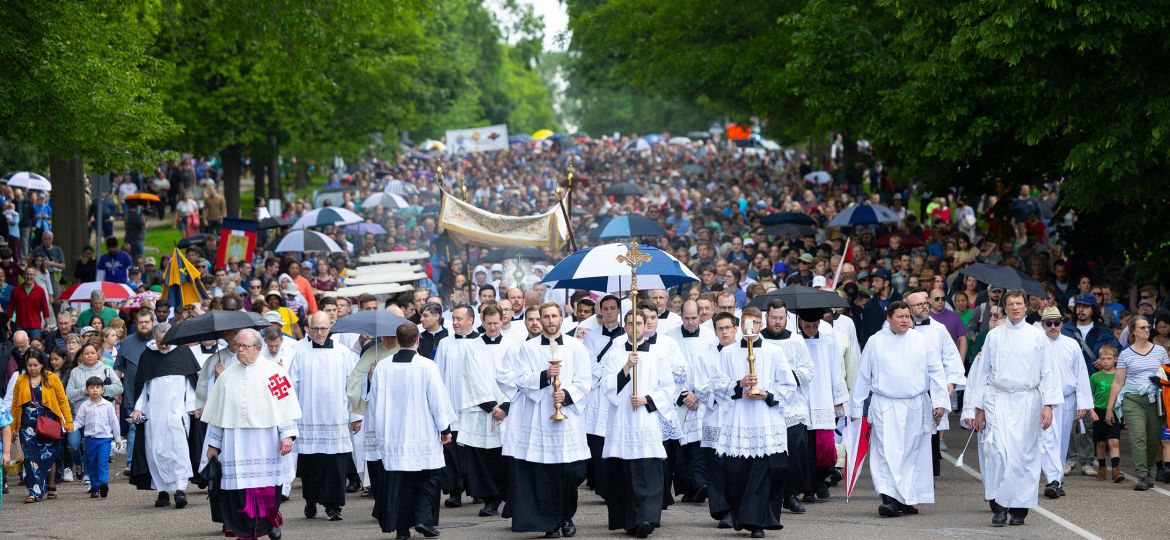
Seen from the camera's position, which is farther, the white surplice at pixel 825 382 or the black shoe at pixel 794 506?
the white surplice at pixel 825 382

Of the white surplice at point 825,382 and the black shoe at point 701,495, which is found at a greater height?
the white surplice at point 825,382

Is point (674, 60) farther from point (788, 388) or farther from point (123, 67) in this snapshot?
point (788, 388)

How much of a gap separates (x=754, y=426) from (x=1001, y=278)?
4.33 m

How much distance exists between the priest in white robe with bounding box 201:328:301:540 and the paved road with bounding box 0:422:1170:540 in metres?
0.54

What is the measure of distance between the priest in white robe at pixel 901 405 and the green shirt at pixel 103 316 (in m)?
10.1

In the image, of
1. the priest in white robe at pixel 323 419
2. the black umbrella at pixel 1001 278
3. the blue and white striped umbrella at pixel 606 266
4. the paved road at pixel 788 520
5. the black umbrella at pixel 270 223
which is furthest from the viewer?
the black umbrella at pixel 270 223

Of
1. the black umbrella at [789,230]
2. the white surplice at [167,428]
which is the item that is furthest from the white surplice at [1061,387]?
the black umbrella at [789,230]

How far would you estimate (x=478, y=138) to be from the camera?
5528 centimetres

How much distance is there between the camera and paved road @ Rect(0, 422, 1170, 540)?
495 inches

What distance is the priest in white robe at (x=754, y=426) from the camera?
12.5m

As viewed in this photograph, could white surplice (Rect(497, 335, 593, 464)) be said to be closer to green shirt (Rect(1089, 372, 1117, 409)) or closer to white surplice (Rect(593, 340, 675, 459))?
white surplice (Rect(593, 340, 675, 459))

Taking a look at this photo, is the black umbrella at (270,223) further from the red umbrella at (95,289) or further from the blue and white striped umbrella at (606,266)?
the blue and white striped umbrella at (606,266)

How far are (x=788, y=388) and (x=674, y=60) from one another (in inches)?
865

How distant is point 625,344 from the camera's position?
42.7ft
